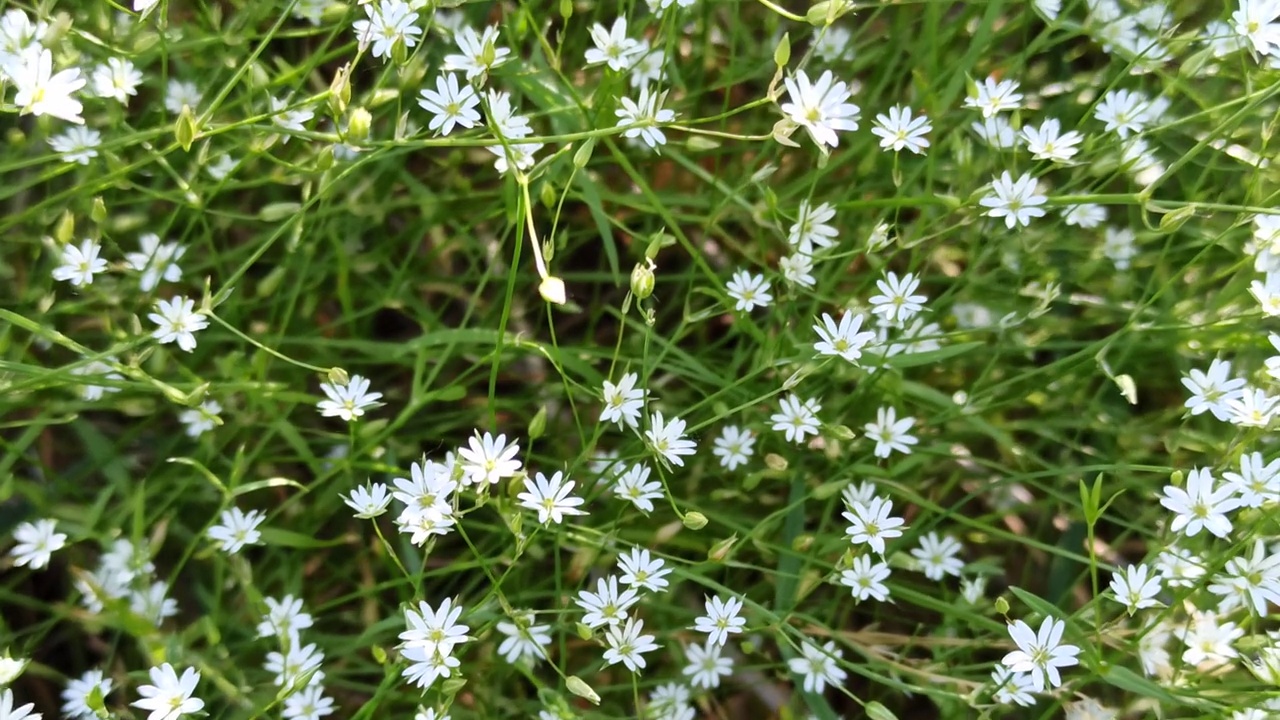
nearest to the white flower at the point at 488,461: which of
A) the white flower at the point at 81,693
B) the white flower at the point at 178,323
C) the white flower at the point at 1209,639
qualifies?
the white flower at the point at 178,323

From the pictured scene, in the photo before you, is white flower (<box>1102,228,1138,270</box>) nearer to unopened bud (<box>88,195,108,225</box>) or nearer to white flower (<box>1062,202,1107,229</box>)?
white flower (<box>1062,202,1107,229</box>)

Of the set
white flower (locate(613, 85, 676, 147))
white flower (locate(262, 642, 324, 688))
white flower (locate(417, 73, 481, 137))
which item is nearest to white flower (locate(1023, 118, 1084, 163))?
white flower (locate(613, 85, 676, 147))

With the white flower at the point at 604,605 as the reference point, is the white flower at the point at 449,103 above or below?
above

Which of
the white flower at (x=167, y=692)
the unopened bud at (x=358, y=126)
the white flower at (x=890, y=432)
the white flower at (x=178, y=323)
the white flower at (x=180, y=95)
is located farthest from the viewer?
the white flower at (x=180, y=95)

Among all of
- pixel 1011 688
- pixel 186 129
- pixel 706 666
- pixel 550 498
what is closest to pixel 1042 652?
pixel 1011 688

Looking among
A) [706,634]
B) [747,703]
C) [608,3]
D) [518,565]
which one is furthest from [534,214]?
[747,703]

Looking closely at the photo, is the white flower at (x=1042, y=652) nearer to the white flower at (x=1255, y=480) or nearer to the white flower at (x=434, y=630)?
the white flower at (x=1255, y=480)

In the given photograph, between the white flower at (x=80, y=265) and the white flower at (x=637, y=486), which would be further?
the white flower at (x=80, y=265)

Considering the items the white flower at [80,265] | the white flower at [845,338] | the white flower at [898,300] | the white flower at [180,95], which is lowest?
the white flower at [845,338]
